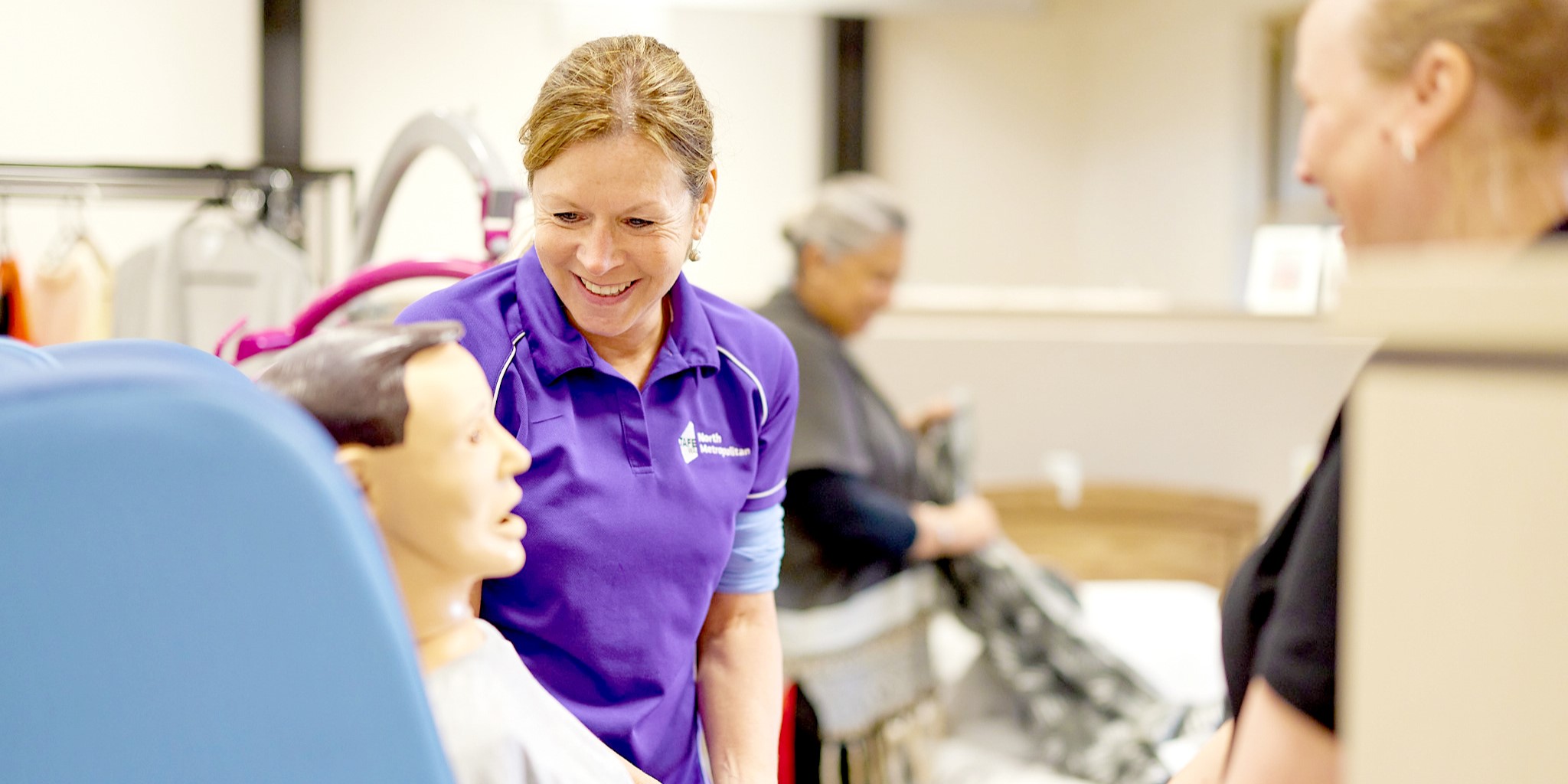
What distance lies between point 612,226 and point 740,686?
0.36 meters

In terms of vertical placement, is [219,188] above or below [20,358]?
above

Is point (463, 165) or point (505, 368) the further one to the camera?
point (463, 165)

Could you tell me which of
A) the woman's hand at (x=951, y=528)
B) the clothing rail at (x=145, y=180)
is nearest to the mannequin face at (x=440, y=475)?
the clothing rail at (x=145, y=180)

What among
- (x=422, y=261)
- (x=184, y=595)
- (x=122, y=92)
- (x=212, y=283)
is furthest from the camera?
(x=212, y=283)

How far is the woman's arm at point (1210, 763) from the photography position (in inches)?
27.3

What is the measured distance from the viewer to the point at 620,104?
660 millimetres

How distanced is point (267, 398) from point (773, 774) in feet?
1.72

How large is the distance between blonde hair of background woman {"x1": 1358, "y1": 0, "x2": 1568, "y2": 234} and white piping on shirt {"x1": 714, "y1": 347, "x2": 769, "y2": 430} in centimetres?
44

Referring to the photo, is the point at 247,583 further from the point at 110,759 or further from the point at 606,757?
the point at 606,757

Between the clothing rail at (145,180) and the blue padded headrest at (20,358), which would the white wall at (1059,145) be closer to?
the clothing rail at (145,180)

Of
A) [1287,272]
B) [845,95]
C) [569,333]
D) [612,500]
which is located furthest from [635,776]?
[845,95]

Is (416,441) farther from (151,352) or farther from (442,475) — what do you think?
(151,352)

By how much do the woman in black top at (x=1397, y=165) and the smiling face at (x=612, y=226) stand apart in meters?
0.37

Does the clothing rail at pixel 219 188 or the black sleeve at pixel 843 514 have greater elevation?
the clothing rail at pixel 219 188
